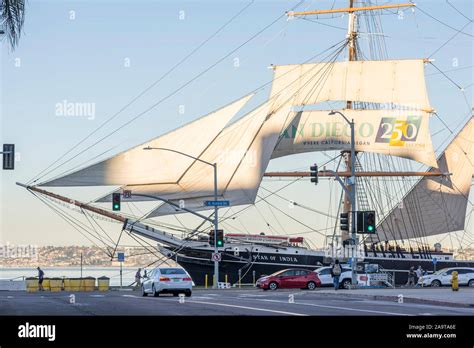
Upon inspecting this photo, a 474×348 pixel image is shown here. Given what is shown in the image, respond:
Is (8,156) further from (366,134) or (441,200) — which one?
(441,200)

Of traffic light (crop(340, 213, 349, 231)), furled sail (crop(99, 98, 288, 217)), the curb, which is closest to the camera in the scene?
the curb

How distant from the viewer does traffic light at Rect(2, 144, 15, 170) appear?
34.4 meters

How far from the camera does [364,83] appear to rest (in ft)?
272

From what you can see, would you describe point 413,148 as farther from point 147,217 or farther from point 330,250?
point 147,217

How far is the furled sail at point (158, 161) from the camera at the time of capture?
59781 mm

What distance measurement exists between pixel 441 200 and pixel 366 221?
41.9 meters

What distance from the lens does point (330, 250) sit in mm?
76500

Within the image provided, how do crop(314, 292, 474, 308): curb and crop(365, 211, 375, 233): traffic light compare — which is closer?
crop(314, 292, 474, 308): curb

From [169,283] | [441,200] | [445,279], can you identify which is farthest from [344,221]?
[441,200]

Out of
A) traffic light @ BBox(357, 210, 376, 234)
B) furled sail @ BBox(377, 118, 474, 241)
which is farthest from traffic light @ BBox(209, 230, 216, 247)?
furled sail @ BBox(377, 118, 474, 241)

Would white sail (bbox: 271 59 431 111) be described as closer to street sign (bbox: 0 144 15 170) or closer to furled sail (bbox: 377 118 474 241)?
furled sail (bbox: 377 118 474 241)

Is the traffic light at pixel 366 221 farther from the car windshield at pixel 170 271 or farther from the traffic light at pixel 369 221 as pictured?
the car windshield at pixel 170 271

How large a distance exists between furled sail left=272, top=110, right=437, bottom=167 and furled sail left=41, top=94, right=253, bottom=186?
13.9 metres
